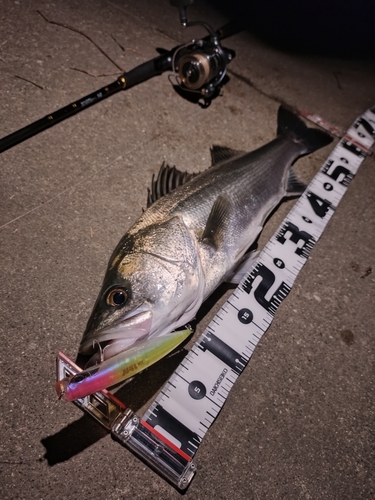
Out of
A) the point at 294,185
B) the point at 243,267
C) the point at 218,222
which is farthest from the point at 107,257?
the point at 294,185

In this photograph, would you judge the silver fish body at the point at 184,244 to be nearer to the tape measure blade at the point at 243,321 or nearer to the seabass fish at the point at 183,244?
the seabass fish at the point at 183,244

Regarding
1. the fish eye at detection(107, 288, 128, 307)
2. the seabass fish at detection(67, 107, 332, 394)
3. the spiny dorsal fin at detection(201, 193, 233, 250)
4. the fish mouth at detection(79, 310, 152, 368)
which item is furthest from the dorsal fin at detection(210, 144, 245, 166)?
the fish mouth at detection(79, 310, 152, 368)

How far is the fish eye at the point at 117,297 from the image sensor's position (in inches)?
71.1

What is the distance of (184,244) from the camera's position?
2051mm

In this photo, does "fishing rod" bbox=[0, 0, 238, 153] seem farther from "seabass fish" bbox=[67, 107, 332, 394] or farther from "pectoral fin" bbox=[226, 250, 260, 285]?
"pectoral fin" bbox=[226, 250, 260, 285]

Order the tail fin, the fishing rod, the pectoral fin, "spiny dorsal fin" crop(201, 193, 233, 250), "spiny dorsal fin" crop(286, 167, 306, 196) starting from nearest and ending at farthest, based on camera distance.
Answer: "spiny dorsal fin" crop(201, 193, 233, 250)
the pectoral fin
"spiny dorsal fin" crop(286, 167, 306, 196)
the fishing rod
the tail fin

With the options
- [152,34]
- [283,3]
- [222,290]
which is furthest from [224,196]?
[283,3]

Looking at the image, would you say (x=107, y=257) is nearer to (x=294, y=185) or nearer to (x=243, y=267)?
(x=243, y=267)

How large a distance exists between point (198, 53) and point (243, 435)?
2.86 meters

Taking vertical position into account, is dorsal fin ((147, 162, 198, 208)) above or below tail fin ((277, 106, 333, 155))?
below

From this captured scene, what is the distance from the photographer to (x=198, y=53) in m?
3.09

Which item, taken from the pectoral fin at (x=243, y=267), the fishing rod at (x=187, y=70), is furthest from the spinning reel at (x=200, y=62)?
the pectoral fin at (x=243, y=267)

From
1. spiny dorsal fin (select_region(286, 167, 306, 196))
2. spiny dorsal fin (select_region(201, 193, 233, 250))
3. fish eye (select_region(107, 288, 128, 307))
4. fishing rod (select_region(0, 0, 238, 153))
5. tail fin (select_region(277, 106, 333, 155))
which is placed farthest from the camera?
tail fin (select_region(277, 106, 333, 155))

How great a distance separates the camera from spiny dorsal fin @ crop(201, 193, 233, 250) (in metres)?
2.17
